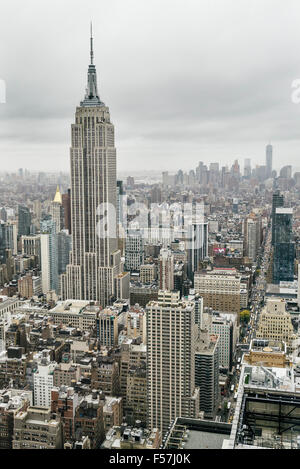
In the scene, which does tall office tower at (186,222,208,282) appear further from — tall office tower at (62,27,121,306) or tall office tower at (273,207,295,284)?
tall office tower at (62,27,121,306)

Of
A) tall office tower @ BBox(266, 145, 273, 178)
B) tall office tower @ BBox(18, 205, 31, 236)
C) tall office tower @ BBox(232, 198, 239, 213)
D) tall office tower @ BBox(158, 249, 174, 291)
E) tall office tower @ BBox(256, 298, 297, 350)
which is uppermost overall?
tall office tower @ BBox(266, 145, 273, 178)

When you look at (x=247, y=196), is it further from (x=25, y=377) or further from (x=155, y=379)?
(x=25, y=377)

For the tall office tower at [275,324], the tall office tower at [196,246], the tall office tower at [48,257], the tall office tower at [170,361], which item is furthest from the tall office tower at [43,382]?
the tall office tower at [48,257]

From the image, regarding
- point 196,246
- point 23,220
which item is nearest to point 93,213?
point 23,220

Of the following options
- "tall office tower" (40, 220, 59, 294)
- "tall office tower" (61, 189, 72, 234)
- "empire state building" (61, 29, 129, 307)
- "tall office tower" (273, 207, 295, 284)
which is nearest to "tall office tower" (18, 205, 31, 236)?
"tall office tower" (40, 220, 59, 294)

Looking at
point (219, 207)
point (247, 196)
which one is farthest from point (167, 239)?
point (247, 196)

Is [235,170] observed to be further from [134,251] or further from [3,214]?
[134,251]

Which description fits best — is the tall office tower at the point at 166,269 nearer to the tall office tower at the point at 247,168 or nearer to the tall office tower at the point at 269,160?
the tall office tower at the point at 247,168
